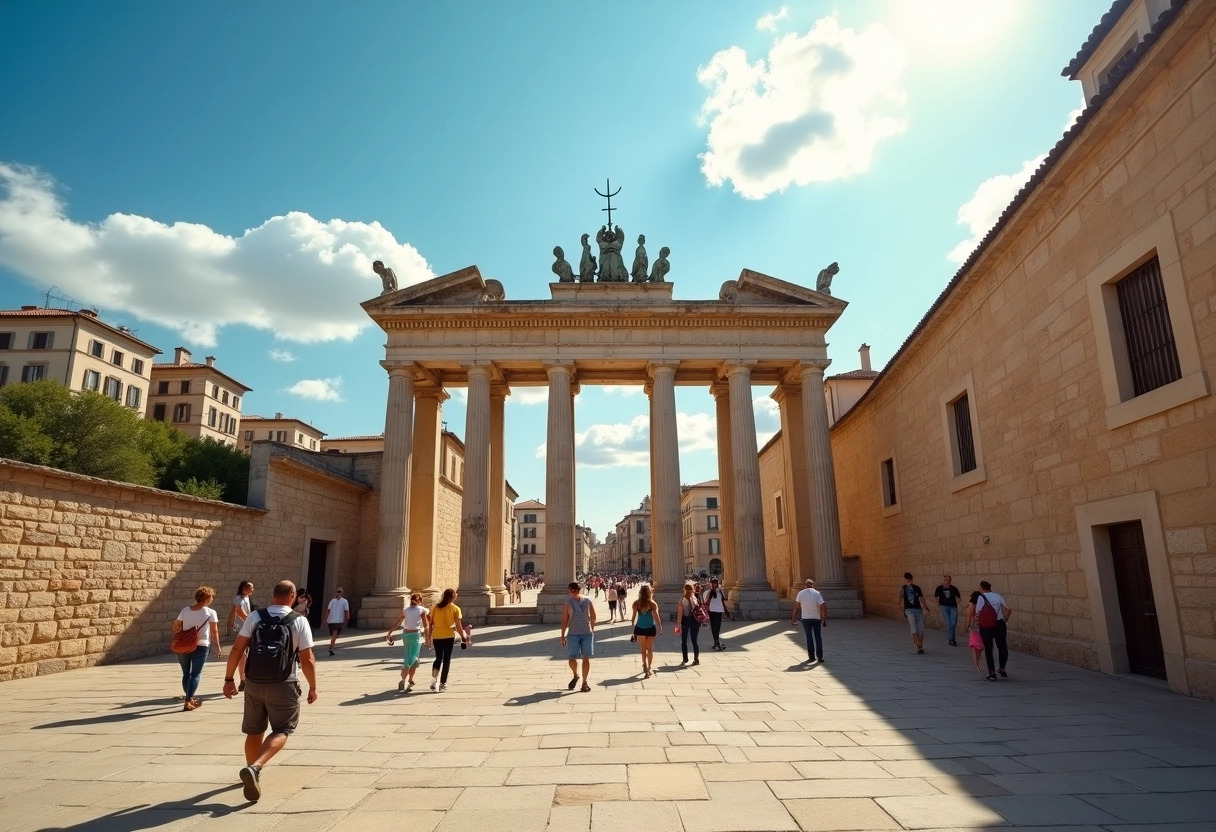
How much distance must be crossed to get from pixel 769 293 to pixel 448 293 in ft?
35.2

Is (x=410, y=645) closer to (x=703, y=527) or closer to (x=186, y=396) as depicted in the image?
(x=186, y=396)

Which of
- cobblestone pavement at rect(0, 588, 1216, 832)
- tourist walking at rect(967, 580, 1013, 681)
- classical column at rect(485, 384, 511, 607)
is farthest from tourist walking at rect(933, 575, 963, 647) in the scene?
classical column at rect(485, 384, 511, 607)

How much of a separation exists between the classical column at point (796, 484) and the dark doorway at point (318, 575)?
14.9 m

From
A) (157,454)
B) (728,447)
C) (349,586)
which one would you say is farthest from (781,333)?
(157,454)

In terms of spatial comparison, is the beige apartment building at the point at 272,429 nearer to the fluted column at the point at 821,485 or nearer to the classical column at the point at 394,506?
the classical column at the point at 394,506

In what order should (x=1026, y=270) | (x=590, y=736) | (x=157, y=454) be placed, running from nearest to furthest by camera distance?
(x=590, y=736) → (x=1026, y=270) → (x=157, y=454)

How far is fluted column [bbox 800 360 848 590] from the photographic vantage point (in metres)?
20.1

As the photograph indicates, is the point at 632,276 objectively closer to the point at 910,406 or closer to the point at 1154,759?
the point at 910,406

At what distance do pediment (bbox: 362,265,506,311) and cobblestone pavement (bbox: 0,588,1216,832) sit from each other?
44.2 feet

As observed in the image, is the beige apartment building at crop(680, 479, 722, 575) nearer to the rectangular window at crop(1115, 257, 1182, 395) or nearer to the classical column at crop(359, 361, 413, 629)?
the classical column at crop(359, 361, 413, 629)

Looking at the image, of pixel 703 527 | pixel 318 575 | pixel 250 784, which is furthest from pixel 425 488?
pixel 703 527

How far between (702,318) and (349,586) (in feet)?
47.9

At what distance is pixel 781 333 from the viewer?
851 inches

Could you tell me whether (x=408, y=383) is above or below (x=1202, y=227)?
above
